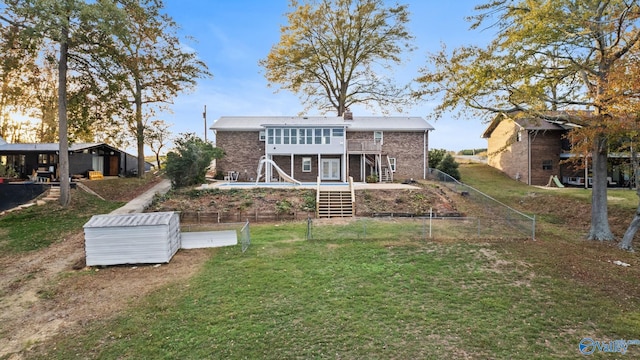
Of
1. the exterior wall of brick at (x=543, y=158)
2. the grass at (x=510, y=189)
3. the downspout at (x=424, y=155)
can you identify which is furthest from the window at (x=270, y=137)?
the exterior wall of brick at (x=543, y=158)

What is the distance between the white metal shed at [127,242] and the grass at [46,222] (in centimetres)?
468

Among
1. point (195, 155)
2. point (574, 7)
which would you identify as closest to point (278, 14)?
point (195, 155)

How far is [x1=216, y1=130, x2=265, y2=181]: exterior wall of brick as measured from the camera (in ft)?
89.7

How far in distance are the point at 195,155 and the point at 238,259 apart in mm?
12642

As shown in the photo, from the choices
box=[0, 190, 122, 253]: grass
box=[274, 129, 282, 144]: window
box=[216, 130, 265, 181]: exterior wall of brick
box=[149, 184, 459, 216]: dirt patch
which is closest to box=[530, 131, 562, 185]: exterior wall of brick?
box=[149, 184, 459, 216]: dirt patch

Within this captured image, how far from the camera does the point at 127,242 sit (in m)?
10.4

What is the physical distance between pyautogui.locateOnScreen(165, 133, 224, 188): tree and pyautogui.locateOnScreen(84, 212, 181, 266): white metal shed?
10.5m

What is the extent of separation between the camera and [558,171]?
86.5 ft

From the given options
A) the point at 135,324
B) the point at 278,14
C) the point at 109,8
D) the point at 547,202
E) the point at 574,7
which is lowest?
the point at 135,324

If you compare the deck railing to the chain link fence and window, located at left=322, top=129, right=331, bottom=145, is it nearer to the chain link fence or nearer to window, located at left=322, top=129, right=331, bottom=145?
window, located at left=322, top=129, right=331, bottom=145

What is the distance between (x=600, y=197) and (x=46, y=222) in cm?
2496

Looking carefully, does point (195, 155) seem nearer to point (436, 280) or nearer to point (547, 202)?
point (436, 280)

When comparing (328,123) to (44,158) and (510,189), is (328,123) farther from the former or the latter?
(44,158)

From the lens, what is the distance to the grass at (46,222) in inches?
517
